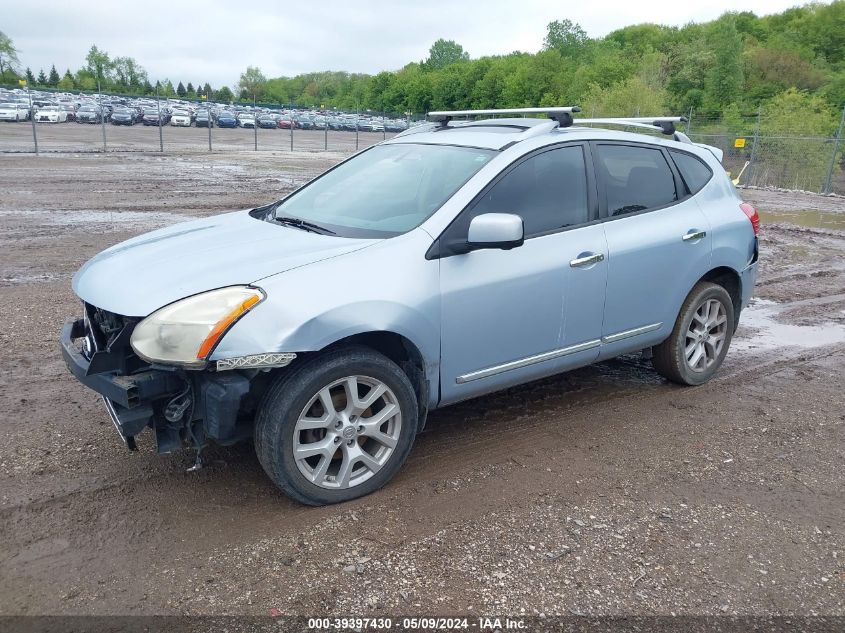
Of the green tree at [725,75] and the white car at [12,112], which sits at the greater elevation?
the green tree at [725,75]

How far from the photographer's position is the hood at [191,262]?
328cm

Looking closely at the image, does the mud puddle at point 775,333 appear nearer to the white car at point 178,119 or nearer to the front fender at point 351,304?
the front fender at point 351,304

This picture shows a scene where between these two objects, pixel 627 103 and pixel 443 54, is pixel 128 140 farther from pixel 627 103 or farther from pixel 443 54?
pixel 443 54

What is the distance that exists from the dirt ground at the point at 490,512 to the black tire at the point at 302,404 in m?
0.12

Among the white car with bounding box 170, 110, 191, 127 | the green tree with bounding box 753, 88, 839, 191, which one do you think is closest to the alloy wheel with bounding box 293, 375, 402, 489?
the green tree with bounding box 753, 88, 839, 191

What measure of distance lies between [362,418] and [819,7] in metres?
118

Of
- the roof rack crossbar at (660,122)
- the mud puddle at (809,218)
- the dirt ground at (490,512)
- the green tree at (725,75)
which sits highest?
the green tree at (725,75)

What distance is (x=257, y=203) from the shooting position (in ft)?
48.8

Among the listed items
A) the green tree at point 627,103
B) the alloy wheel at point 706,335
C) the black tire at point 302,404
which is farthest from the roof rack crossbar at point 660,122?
the green tree at point 627,103

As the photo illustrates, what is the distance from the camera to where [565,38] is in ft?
353

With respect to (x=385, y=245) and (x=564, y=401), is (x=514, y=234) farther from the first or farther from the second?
(x=564, y=401)

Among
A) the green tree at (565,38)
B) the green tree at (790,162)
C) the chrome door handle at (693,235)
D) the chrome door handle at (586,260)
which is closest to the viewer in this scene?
the chrome door handle at (586,260)

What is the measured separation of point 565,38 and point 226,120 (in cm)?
6493

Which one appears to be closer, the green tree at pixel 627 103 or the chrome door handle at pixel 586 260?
the chrome door handle at pixel 586 260
